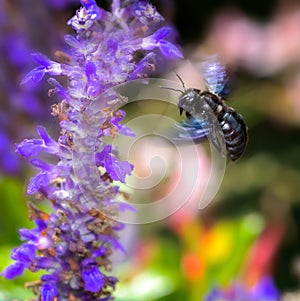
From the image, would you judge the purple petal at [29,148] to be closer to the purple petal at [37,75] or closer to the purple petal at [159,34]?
the purple petal at [37,75]

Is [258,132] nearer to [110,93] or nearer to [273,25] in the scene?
[273,25]

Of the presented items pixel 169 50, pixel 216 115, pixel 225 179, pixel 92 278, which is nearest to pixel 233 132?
pixel 216 115

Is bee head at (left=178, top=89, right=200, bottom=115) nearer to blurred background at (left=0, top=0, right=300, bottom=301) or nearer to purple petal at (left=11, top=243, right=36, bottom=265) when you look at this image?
blurred background at (left=0, top=0, right=300, bottom=301)

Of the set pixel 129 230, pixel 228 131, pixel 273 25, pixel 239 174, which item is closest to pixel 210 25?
pixel 273 25

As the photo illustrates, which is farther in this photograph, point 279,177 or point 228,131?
point 279,177

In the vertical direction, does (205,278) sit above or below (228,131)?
above

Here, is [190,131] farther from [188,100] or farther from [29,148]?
[29,148]

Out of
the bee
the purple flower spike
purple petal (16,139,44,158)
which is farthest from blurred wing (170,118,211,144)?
purple petal (16,139,44,158)
